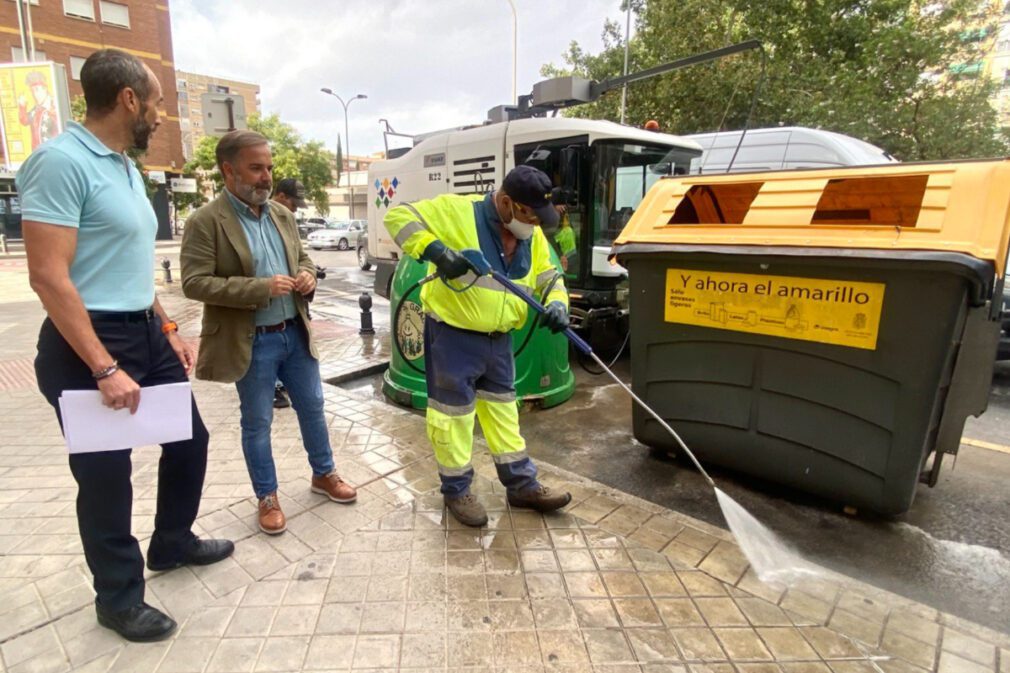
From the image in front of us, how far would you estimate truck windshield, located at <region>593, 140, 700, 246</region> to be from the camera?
5676mm

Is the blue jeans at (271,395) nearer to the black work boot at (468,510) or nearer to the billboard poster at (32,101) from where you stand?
the black work boot at (468,510)

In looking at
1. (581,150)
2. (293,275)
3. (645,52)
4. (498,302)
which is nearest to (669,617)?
(498,302)

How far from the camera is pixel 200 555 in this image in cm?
240

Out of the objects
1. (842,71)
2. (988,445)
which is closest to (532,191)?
(988,445)

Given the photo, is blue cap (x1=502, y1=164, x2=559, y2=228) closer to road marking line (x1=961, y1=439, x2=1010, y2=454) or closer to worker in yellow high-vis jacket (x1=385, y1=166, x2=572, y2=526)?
worker in yellow high-vis jacket (x1=385, y1=166, x2=572, y2=526)

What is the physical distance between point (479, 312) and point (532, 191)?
1.94 feet

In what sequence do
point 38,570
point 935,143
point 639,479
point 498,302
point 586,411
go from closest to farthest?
1. point 38,570
2. point 498,302
3. point 639,479
4. point 586,411
5. point 935,143

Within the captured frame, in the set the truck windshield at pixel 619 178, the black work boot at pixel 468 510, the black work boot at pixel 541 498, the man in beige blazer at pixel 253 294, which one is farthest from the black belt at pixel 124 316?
the truck windshield at pixel 619 178

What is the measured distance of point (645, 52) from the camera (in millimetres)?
13984

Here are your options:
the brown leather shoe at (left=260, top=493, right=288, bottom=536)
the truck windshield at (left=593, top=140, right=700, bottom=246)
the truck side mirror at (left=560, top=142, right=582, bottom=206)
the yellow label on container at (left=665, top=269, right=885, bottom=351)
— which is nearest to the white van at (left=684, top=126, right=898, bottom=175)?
the truck windshield at (left=593, top=140, right=700, bottom=246)

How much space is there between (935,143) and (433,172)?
9917mm

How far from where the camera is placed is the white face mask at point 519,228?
2.68 metres

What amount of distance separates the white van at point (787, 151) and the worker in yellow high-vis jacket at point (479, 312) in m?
4.99

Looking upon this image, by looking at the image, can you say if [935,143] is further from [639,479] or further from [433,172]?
[639,479]
